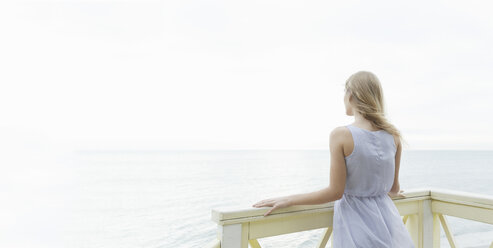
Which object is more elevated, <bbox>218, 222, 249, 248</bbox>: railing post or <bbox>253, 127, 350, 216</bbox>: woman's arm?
<bbox>253, 127, 350, 216</bbox>: woman's arm

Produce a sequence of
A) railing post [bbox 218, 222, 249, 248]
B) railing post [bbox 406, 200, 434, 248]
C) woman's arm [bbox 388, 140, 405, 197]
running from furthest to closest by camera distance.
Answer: railing post [bbox 406, 200, 434, 248] → woman's arm [bbox 388, 140, 405, 197] → railing post [bbox 218, 222, 249, 248]

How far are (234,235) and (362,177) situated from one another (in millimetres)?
506

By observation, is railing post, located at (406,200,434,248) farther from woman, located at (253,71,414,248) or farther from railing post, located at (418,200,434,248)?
woman, located at (253,71,414,248)

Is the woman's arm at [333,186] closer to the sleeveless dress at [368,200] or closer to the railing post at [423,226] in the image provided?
the sleeveless dress at [368,200]

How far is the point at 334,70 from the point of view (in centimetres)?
4156

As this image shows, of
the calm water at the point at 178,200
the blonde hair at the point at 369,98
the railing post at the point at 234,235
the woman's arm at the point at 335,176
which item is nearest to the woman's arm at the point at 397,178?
the blonde hair at the point at 369,98

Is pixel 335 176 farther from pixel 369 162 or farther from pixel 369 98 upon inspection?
pixel 369 98

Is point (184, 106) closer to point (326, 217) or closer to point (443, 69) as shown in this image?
point (443, 69)

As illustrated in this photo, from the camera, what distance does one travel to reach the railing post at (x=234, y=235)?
1178 millimetres

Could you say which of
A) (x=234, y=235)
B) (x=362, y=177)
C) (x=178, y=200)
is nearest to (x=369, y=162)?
(x=362, y=177)

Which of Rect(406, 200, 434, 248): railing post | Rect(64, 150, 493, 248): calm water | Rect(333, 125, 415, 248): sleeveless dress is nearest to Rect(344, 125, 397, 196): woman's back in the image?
Rect(333, 125, 415, 248): sleeveless dress

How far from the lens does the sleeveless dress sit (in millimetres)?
1216

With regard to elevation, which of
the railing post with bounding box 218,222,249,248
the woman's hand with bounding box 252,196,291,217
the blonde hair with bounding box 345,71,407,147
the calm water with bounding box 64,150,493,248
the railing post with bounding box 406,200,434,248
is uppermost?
the blonde hair with bounding box 345,71,407,147

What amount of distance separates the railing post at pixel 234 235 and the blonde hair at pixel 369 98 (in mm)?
612
